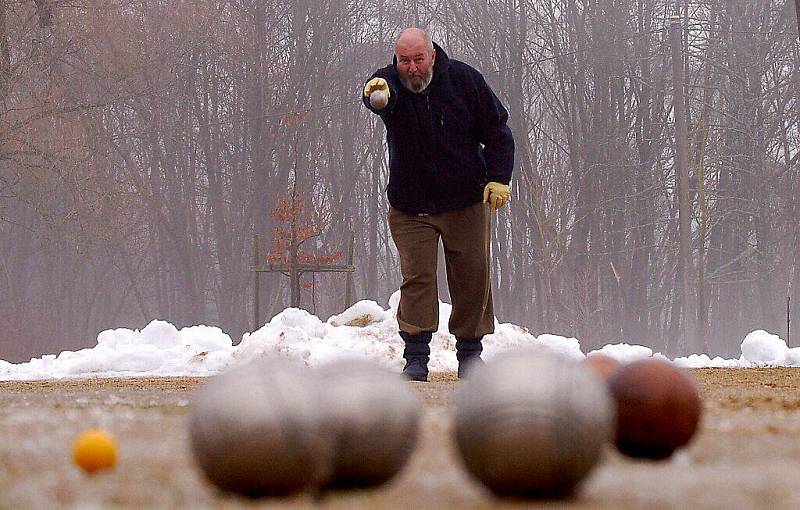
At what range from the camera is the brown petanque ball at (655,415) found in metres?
3.40

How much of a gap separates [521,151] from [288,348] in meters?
24.3

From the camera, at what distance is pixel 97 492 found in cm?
272

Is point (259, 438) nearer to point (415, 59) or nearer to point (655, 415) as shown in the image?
point (655, 415)

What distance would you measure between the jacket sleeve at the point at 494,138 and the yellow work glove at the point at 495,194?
0.09 metres

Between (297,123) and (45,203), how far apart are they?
9.12 meters

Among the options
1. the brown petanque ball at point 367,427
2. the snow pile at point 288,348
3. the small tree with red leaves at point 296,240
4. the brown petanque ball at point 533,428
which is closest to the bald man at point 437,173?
the snow pile at point 288,348

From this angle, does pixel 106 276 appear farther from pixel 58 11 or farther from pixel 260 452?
pixel 260 452

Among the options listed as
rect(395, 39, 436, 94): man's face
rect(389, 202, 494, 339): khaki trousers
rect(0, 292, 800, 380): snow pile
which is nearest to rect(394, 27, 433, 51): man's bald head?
rect(395, 39, 436, 94): man's face

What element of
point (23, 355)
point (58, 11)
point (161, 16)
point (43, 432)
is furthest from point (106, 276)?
point (43, 432)

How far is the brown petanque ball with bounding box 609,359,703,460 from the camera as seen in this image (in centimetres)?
340

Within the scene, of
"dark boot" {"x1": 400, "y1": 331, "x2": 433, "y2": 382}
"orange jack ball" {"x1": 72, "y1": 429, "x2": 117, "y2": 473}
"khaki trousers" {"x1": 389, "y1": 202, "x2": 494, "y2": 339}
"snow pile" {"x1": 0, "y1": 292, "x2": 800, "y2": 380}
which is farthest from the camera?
"snow pile" {"x1": 0, "y1": 292, "x2": 800, "y2": 380}

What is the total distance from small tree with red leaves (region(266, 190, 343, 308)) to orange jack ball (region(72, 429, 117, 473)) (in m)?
17.6

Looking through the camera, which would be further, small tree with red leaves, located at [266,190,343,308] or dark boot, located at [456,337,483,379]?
small tree with red leaves, located at [266,190,343,308]

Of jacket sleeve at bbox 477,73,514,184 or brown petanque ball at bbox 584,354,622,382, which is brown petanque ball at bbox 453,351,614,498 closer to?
brown petanque ball at bbox 584,354,622,382
